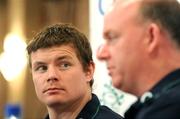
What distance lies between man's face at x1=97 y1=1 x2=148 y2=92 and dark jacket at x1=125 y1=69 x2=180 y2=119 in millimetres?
66

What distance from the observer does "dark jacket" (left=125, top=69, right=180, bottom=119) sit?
106 cm

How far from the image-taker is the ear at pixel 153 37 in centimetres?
A: 116

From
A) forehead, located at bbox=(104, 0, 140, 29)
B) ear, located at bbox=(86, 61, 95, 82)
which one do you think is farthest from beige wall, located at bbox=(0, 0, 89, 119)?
forehead, located at bbox=(104, 0, 140, 29)

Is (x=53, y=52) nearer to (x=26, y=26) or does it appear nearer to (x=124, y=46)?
(x=124, y=46)

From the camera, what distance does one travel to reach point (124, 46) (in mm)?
1187

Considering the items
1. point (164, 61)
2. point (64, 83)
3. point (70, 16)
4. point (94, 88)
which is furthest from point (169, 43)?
Answer: point (70, 16)

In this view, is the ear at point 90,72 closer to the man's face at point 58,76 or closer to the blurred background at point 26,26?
the man's face at point 58,76

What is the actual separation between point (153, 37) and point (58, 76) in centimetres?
72

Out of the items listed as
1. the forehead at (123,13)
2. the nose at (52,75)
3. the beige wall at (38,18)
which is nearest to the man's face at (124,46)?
the forehead at (123,13)

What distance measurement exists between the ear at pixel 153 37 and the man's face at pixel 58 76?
2.32ft

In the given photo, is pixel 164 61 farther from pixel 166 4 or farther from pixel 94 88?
pixel 94 88

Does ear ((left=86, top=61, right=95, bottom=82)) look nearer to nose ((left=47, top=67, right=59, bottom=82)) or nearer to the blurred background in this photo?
nose ((left=47, top=67, right=59, bottom=82))

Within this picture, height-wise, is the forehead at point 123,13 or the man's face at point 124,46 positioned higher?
the forehead at point 123,13

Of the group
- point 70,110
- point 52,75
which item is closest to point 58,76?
point 52,75
